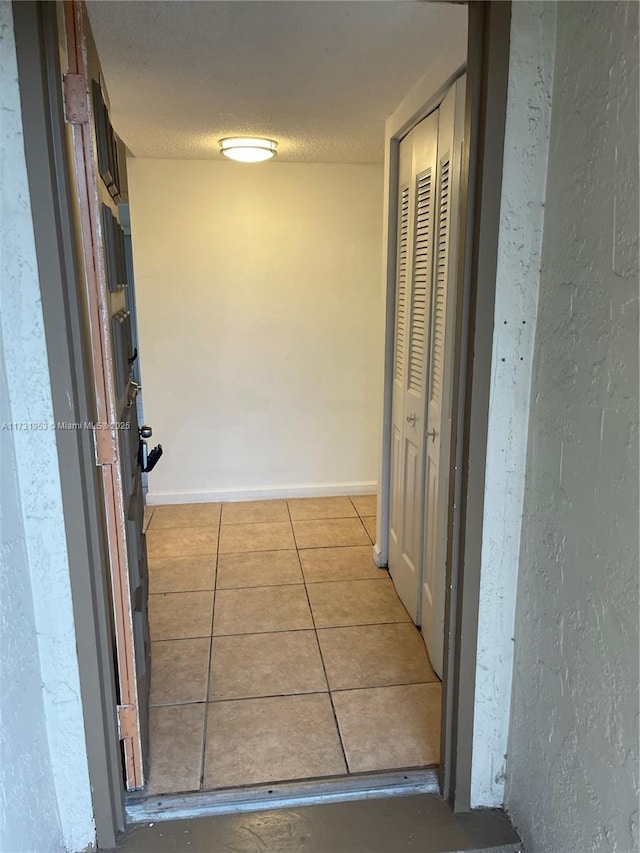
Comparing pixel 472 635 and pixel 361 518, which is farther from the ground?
pixel 472 635

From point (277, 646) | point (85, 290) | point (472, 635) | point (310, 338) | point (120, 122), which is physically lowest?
point (277, 646)

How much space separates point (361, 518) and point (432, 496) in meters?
1.55

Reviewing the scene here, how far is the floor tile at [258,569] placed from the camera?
3.08 meters

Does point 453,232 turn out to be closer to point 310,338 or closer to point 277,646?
point 277,646

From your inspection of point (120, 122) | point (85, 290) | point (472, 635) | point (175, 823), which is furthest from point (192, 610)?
point (120, 122)

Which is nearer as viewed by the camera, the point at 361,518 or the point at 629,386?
the point at 629,386

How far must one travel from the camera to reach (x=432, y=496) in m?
2.39

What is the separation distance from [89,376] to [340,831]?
4.41ft

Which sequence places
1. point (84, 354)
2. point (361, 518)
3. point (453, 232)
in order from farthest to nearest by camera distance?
1. point (361, 518)
2. point (453, 232)
3. point (84, 354)

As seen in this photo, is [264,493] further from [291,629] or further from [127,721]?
[127,721]

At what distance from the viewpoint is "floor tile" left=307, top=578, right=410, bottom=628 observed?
273 centimetres

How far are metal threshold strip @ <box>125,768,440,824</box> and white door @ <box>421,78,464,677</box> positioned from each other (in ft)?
1.74

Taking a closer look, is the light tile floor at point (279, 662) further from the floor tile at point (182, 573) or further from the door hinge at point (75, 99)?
the door hinge at point (75, 99)

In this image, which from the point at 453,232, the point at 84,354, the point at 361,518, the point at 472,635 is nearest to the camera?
the point at 84,354
